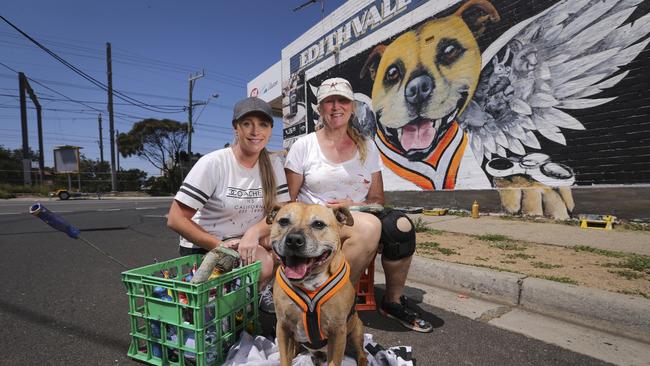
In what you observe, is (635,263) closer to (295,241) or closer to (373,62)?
(295,241)

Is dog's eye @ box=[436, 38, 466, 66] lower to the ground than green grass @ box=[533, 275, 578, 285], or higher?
higher

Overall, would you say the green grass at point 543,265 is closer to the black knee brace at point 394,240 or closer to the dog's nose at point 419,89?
the black knee brace at point 394,240

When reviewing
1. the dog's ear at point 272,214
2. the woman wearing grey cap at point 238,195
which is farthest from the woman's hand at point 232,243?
the dog's ear at point 272,214

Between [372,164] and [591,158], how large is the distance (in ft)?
16.5

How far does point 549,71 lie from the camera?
251 inches

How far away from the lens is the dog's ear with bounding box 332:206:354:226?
6.92 feet

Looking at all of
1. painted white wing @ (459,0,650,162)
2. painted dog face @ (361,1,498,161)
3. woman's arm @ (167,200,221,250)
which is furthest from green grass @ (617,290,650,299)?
painted dog face @ (361,1,498,161)

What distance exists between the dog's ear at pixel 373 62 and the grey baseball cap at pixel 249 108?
28.3ft

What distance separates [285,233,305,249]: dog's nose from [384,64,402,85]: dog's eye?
28.7ft

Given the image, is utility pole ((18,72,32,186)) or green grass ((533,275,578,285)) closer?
green grass ((533,275,578,285))

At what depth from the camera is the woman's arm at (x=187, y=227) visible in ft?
7.84

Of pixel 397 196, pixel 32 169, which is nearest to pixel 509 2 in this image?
pixel 397 196

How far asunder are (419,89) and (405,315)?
752cm

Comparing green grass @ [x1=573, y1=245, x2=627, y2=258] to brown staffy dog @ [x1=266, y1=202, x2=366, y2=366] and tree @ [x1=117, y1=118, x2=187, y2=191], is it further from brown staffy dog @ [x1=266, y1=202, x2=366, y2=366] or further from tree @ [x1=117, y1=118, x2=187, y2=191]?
tree @ [x1=117, y1=118, x2=187, y2=191]
